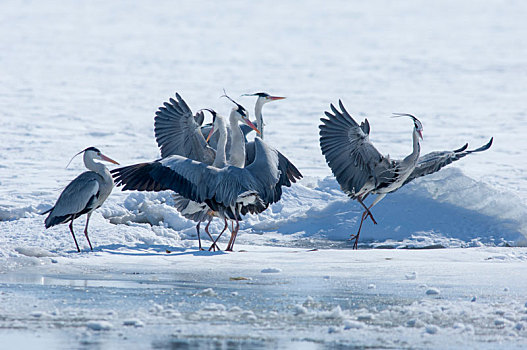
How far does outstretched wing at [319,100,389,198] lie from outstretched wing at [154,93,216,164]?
1.46 m

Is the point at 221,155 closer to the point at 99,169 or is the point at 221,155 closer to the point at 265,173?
the point at 265,173

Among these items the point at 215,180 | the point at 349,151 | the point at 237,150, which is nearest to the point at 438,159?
the point at 349,151

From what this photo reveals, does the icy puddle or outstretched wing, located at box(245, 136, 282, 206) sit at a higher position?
outstretched wing, located at box(245, 136, 282, 206)

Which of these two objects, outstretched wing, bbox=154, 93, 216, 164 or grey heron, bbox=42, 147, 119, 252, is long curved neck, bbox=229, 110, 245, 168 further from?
grey heron, bbox=42, 147, 119, 252

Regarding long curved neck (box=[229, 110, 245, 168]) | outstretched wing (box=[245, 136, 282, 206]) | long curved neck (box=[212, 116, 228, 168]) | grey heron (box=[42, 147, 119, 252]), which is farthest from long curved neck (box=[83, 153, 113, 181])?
outstretched wing (box=[245, 136, 282, 206])

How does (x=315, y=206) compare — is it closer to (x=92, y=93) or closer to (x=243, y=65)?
(x=92, y=93)

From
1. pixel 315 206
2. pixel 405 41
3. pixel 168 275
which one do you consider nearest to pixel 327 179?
pixel 315 206

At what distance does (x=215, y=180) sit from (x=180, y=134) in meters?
2.19

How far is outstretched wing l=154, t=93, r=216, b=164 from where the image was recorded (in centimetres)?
1083

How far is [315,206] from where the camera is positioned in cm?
1194

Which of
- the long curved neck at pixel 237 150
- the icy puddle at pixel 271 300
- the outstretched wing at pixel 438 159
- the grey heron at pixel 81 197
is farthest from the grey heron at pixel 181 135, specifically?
the outstretched wing at pixel 438 159

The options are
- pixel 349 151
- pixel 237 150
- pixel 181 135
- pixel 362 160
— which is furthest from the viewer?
pixel 181 135

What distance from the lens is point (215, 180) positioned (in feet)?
29.4

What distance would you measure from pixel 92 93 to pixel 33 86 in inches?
83.7
